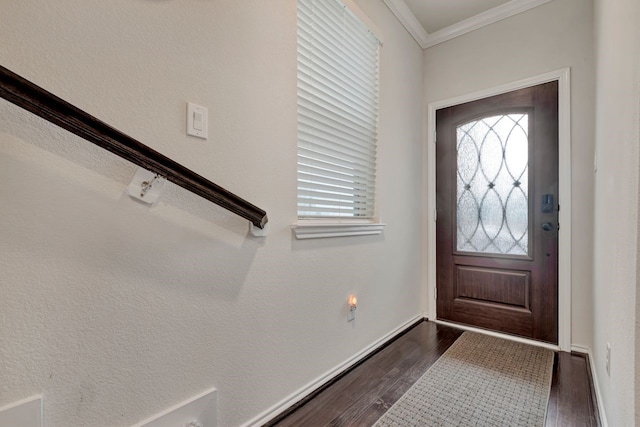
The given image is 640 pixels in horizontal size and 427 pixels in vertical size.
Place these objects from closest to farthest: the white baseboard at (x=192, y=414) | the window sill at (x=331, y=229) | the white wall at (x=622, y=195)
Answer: the white wall at (x=622, y=195) → the white baseboard at (x=192, y=414) → the window sill at (x=331, y=229)

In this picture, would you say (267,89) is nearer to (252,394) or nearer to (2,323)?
(2,323)

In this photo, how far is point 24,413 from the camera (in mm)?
786

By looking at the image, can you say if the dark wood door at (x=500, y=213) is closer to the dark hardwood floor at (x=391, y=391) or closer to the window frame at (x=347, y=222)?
the dark hardwood floor at (x=391, y=391)

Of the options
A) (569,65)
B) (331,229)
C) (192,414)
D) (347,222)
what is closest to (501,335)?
(347,222)

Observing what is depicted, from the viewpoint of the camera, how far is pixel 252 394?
1.33 metres

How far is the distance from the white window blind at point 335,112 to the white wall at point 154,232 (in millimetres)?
137

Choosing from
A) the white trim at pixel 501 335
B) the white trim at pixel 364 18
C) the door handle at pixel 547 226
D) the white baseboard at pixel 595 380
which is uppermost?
the white trim at pixel 364 18

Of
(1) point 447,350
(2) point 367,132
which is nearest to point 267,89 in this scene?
(2) point 367,132

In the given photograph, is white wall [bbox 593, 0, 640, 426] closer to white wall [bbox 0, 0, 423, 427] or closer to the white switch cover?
white wall [bbox 0, 0, 423, 427]

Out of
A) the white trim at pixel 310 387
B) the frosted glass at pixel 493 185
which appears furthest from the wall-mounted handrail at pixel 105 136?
Answer: the frosted glass at pixel 493 185

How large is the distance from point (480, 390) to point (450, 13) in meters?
2.87

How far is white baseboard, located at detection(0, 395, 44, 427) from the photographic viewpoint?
2.50ft

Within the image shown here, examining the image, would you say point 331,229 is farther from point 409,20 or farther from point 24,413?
point 409,20

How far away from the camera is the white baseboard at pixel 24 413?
30.0 inches
